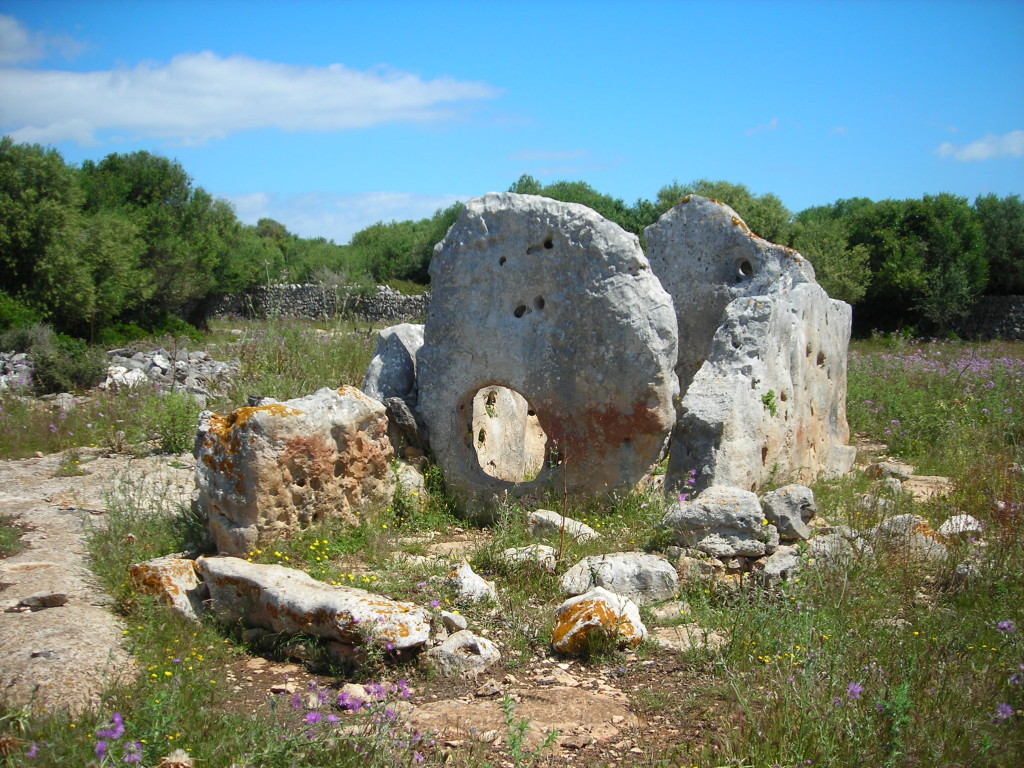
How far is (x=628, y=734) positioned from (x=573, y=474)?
138 inches

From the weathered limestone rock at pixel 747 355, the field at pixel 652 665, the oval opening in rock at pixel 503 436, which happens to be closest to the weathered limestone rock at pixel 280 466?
the field at pixel 652 665

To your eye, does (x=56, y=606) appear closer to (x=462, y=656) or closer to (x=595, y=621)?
(x=462, y=656)

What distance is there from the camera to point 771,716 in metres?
3.69

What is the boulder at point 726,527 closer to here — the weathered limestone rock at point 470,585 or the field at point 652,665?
the field at point 652,665

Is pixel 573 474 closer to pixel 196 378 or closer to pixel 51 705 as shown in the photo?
pixel 51 705

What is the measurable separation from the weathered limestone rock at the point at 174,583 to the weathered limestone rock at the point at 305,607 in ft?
0.42

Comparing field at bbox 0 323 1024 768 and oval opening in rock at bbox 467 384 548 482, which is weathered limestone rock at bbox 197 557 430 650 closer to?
field at bbox 0 323 1024 768

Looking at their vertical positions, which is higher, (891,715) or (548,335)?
(548,335)

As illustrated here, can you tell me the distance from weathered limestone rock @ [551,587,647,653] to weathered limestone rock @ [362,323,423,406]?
11.5 ft

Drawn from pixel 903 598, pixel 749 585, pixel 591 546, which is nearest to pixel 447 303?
pixel 591 546

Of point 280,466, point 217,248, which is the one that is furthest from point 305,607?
point 217,248

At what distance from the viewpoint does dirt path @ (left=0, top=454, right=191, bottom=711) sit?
13.7ft

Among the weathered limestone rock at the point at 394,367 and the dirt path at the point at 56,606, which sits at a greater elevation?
the weathered limestone rock at the point at 394,367

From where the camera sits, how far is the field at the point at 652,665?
3.49 m
